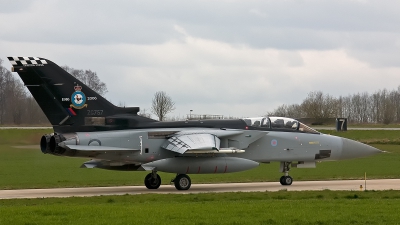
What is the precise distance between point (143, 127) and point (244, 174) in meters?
10.4

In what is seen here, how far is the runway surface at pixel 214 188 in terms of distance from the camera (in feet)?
83.1

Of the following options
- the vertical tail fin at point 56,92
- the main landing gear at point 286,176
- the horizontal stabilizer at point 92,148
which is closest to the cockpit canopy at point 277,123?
the main landing gear at point 286,176

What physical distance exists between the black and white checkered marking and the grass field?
217 inches

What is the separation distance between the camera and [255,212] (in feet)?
56.0

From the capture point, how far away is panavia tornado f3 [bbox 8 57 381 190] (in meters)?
25.5

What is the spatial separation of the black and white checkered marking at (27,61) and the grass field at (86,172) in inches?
217

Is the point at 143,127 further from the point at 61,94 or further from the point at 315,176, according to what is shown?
the point at 315,176

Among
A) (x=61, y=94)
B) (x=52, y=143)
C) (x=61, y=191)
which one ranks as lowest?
(x=61, y=191)

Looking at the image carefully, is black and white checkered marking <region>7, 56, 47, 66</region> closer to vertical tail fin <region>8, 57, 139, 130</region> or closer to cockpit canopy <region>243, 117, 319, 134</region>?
vertical tail fin <region>8, 57, 139, 130</region>

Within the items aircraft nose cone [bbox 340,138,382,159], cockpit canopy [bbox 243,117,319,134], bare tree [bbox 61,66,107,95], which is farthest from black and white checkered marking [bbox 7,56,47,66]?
bare tree [bbox 61,66,107,95]

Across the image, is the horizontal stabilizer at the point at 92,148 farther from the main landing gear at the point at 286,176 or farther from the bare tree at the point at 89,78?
the bare tree at the point at 89,78

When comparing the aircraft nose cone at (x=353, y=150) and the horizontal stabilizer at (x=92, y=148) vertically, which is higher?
the horizontal stabilizer at (x=92, y=148)

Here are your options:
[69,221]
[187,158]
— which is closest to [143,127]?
[187,158]

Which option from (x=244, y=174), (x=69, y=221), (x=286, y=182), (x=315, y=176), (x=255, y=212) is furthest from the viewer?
(x=244, y=174)
